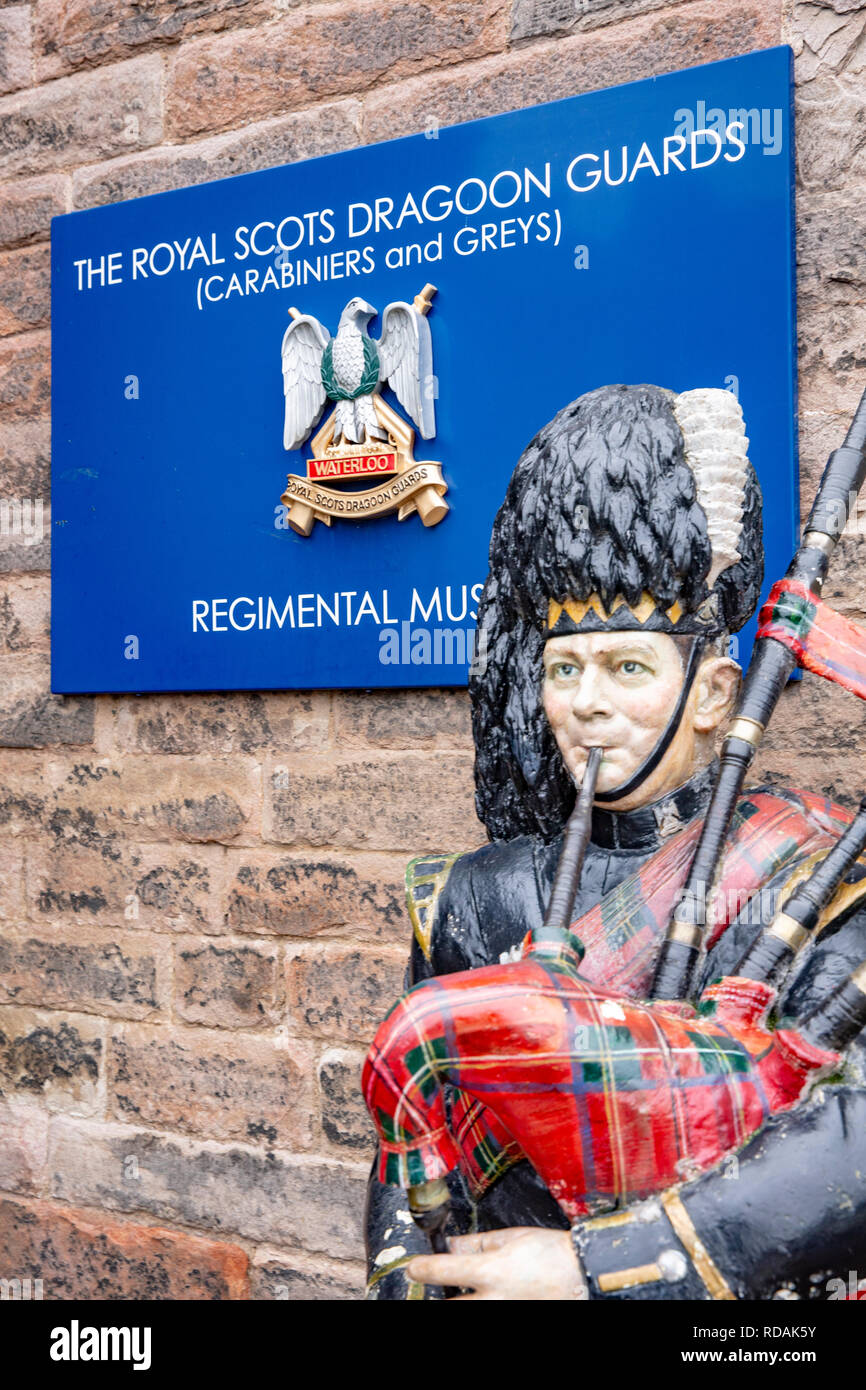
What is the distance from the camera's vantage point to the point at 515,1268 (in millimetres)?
1131

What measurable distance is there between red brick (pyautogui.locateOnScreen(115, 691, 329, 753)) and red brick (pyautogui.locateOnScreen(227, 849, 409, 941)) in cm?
24

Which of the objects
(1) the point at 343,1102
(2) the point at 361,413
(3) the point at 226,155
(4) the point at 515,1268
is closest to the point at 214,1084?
(1) the point at 343,1102

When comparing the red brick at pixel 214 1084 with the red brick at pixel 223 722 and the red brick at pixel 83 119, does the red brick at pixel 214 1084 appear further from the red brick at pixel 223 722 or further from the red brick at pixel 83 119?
the red brick at pixel 83 119

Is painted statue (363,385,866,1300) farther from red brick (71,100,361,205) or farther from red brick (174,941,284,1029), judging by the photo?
red brick (71,100,361,205)

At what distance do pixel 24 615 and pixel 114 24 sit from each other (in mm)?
1371

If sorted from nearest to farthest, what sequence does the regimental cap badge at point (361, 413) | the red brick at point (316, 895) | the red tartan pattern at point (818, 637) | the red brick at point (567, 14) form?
the red tartan pattern at point (818, 637)
the red brick at point (567, 14)
the regimental cap badge at point (361, 413)
the red brick at point (316, 895)

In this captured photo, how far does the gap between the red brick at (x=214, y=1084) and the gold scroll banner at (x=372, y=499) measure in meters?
1.08

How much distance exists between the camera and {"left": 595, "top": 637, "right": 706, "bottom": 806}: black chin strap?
4.41 ft

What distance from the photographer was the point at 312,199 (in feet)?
8.36

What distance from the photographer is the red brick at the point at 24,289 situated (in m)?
2.97

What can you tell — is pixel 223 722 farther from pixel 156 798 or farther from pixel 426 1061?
pixel 426 1061

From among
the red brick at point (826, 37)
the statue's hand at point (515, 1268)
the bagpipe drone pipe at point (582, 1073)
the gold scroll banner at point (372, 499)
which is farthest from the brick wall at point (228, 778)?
the statue's hand at point (515, 1268)

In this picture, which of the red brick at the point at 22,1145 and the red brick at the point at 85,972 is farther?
the red brick at the point at 22,1145
